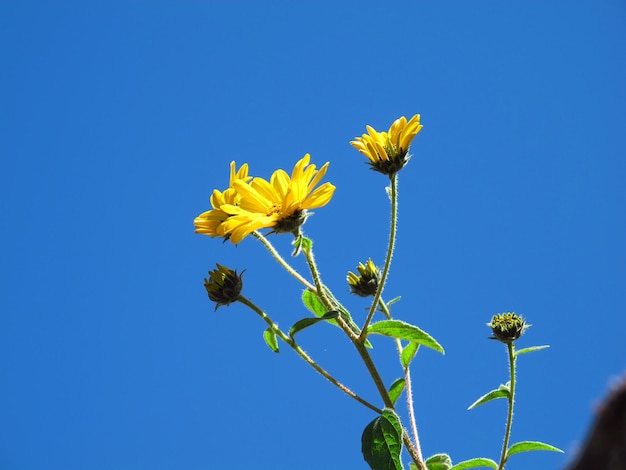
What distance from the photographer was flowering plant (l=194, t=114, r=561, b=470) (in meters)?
2.83

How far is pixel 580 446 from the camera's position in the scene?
0.82 metres

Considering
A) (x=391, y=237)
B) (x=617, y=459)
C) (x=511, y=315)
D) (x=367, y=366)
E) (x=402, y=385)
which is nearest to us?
(x=617, y=459)

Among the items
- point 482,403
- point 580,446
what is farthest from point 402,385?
point 580,446

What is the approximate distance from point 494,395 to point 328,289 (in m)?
0.94

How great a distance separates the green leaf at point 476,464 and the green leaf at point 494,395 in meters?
0.27

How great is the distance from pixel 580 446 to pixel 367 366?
2087 millimetres

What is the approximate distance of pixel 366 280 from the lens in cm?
406

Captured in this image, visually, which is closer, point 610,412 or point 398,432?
point 610,412

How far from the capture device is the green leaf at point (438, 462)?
10.9 feet

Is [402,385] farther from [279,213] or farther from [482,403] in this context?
[279,213]

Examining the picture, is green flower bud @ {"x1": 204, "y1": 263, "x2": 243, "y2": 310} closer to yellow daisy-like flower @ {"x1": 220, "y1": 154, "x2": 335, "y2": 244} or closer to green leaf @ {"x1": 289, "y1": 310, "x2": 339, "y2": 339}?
yellow daisy-like flower @ {"x1": 220, "y1": 154, "x2": 335, "y2": 244}

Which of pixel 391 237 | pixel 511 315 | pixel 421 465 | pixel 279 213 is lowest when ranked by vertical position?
pixel 421 465

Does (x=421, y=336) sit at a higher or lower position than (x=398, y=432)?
higher

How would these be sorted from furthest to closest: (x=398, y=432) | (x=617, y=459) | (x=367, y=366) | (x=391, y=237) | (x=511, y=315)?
(x=511, y=315), (x=391, y=237), (x=367, y=366), (x=398, y=432), (x=617, y=459)
